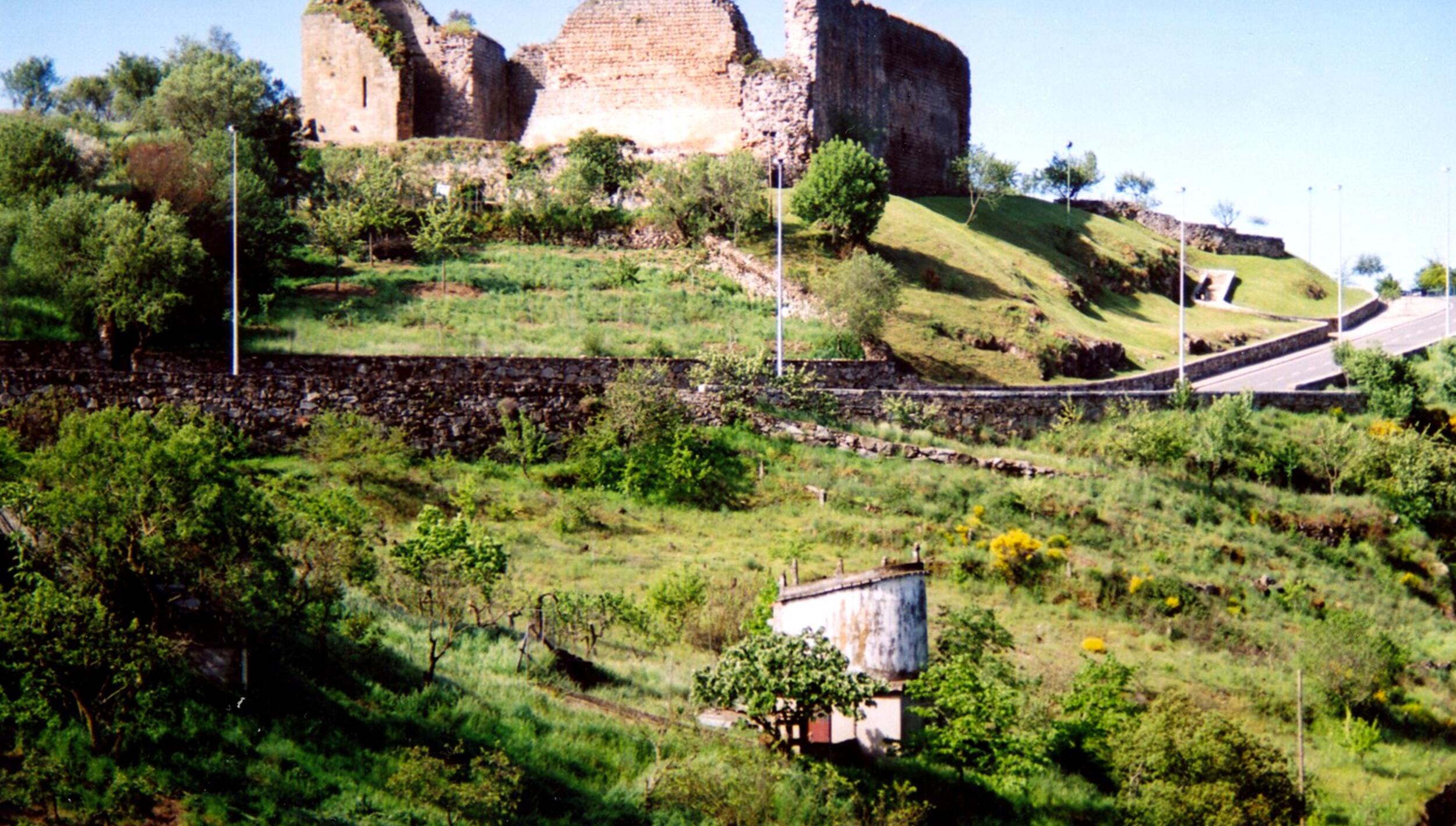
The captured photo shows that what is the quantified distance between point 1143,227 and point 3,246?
4689 centimetres

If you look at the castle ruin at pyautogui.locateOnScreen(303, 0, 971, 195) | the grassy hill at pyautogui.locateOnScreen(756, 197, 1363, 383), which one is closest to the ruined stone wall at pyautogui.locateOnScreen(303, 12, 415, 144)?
the castle ruin at pyautogui.locateOnScreen(303, 0, 971, 195)

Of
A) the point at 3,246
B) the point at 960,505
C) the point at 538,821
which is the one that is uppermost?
the point at 3,246

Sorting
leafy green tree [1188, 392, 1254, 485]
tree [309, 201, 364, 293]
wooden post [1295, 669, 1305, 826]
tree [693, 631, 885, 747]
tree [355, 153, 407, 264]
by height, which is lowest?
wooden post [1295, 669, 1305, 826]

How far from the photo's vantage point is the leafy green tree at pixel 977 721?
2234 cm

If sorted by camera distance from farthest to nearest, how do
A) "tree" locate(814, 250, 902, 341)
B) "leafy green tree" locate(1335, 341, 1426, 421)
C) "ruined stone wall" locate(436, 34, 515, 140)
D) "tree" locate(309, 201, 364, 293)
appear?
"ruined stone wall" locate(436, 34, 515, 140)
"tree" locate(309, 201, 364, 293)
"leafy green tree" locate(1335, 341, 1426, 421)
"tree" locate(814, 250, 902, 341)

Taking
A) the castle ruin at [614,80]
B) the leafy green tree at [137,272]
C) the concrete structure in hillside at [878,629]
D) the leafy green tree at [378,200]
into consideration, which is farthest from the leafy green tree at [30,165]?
→ the concrete structure in hillside at [878,629]

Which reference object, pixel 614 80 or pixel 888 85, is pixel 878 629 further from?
pixel 888 85

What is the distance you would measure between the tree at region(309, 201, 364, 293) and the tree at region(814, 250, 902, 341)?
1285 centimetres

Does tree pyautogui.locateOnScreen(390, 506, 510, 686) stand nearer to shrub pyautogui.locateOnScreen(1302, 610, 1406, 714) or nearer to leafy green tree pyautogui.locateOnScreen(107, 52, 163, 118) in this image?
shrub pyautogui.locateOnScreen(1302, 610, 1406, 714)

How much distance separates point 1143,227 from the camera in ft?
232

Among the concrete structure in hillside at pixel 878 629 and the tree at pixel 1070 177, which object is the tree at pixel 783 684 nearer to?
the concrete structure in hillside at pixel 878 629

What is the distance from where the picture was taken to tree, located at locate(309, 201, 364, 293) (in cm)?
4550

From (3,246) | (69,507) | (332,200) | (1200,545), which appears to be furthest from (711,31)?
(69,507)

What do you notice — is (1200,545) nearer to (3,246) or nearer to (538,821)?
(538,821)
